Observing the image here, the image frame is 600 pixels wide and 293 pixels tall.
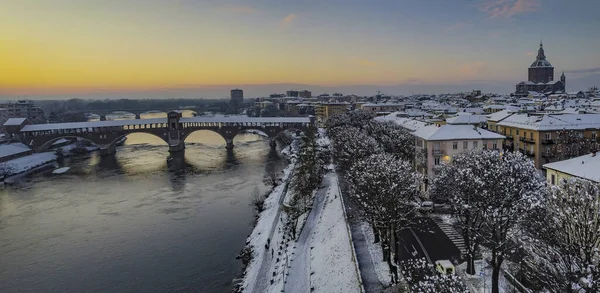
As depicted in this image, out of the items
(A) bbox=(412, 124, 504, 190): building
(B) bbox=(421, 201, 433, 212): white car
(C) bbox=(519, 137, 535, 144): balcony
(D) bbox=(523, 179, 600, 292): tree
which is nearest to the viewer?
(D) bbox=(523, 179, 600, 292): tree

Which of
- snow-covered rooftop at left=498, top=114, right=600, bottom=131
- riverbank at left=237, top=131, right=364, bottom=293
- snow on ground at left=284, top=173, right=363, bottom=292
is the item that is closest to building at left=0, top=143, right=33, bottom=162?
riverbank at left=237, top=131, right=364, bottom=293

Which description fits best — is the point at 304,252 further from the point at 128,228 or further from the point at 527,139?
the point at 527,139

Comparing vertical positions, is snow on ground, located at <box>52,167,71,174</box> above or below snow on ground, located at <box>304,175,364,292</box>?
above

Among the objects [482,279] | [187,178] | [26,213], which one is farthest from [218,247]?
[187,178]

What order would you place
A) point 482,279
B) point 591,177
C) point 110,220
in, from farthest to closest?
1. point 110,220
2. point 591,177
3. point 482,279

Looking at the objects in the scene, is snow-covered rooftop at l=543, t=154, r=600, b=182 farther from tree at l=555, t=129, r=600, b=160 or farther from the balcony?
the balcony

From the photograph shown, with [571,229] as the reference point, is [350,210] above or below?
below

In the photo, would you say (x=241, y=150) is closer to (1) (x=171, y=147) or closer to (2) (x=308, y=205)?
(1) (x=171, y=147)

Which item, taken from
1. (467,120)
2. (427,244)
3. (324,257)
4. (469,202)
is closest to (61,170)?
(324,257)
